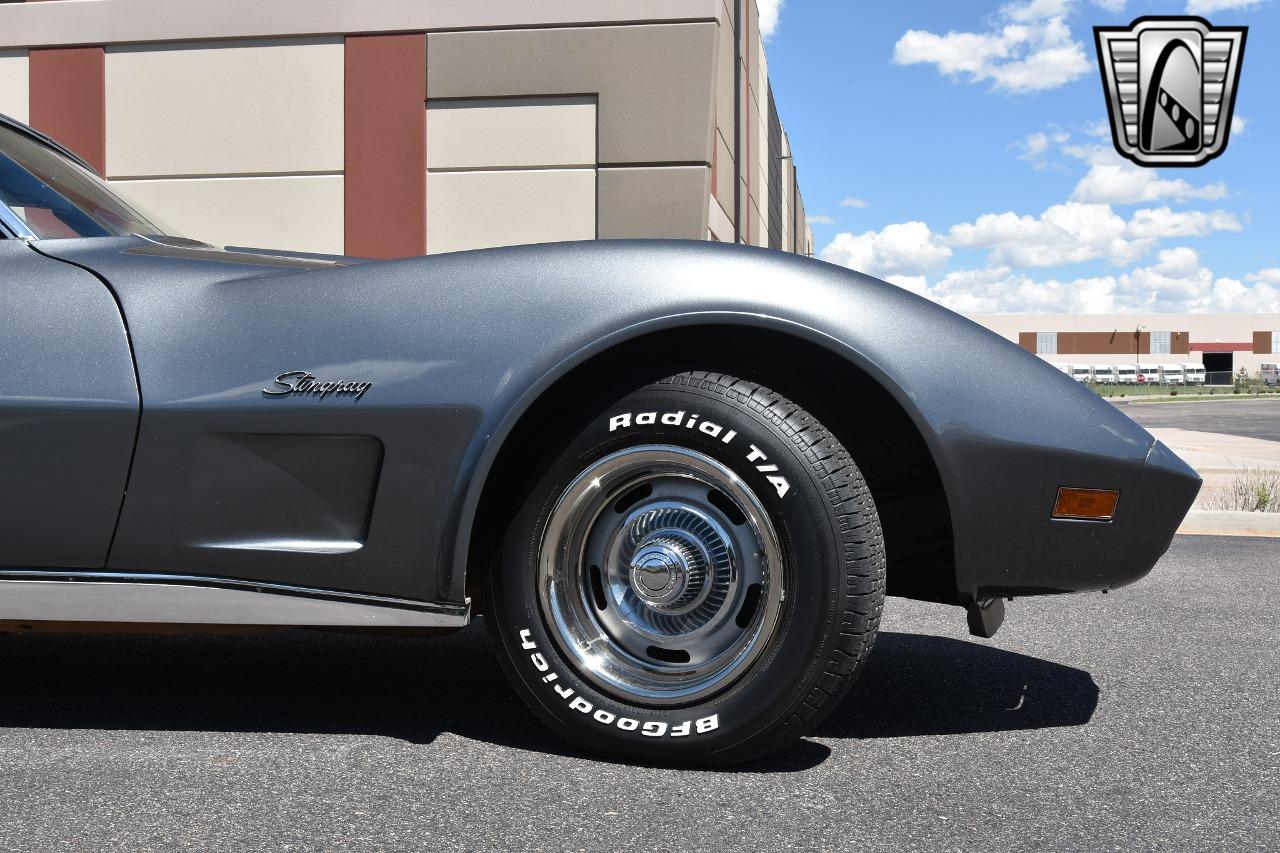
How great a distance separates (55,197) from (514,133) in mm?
8895

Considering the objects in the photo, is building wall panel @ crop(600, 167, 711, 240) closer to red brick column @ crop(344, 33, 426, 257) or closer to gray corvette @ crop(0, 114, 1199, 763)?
red brick column @ crop(344, 33, 426, 257)

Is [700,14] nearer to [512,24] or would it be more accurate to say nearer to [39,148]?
[512,24]

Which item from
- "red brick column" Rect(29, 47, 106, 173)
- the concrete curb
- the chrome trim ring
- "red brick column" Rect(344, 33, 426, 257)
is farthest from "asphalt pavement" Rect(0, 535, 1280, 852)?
"red brick column" Rect(29, 47, 106, 173)

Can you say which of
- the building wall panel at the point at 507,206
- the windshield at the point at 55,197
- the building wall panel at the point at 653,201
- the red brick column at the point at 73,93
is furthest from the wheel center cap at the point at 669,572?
the red brick column at the point at 73,93

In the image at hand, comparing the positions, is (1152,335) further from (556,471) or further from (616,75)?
(556,471)

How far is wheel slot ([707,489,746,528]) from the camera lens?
229cm

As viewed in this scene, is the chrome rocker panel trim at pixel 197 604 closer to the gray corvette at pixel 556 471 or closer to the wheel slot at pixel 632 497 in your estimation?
the gray corvette at pixel 556 471

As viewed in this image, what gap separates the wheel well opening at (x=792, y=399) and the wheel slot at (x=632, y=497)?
7.4 inches

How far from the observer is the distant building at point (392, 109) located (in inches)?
437

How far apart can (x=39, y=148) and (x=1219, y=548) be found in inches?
219

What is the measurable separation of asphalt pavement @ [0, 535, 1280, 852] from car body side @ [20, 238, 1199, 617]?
15.3 inches

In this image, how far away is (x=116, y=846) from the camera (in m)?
1.85

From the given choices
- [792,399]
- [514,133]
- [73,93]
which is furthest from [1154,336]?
[792,399]

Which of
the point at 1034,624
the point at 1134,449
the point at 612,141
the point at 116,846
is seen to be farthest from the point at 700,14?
the point at 116,846
